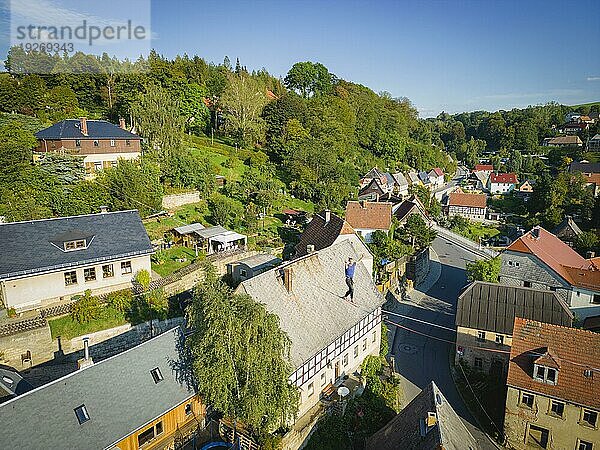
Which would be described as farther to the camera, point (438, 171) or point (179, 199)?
point (438, 171)

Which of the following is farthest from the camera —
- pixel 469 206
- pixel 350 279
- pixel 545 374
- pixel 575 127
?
pixel 575 127

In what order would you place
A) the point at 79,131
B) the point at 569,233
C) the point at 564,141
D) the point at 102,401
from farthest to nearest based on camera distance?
the point at 564,141, the point at 569,233, the point at 79,131, the point at 102,401

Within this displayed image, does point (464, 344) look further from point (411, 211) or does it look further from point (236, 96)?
point (236, 96)

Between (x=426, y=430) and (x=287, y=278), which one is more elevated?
(x=287, y=278)

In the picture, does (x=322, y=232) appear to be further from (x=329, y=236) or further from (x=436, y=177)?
(x=436, y=177)

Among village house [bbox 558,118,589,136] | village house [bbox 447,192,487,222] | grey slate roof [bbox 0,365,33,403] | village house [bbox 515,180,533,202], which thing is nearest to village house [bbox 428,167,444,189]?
village house [bbox 515,180,533,202]

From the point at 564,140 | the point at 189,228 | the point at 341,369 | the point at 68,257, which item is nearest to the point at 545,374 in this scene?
the point at 341,369

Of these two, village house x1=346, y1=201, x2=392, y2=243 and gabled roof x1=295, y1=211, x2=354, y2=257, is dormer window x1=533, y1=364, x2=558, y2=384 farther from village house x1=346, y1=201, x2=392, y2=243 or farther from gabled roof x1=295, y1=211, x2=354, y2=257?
village house x1=346, y1=201, x2=392, y2=243

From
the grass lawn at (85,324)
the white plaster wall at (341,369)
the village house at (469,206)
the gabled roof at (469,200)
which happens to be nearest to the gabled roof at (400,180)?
the gabled roof at (469,200)

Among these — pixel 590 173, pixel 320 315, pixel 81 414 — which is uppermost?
pixel 590 173
